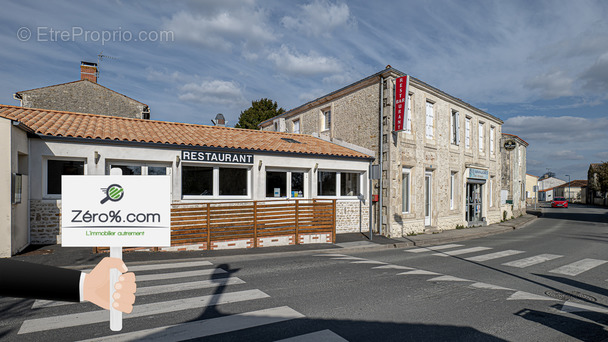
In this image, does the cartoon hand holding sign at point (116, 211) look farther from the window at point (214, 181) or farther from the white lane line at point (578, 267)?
the window at point (214, 181)

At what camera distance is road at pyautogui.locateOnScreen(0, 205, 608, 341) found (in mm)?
4438

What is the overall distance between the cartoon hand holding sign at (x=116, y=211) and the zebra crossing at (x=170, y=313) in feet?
8.24

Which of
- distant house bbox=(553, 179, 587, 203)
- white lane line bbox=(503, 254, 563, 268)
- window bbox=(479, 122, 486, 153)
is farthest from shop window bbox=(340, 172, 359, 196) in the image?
distant house bbox=(553, 179, 587, 203)

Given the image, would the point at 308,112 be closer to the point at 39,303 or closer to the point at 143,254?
the point at 143,254

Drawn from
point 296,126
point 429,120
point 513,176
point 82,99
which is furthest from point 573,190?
point 82,99

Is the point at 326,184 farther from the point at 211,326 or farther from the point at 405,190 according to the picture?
the point at 211,326

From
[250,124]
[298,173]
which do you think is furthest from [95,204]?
[250,124]

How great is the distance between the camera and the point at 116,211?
7.25ft

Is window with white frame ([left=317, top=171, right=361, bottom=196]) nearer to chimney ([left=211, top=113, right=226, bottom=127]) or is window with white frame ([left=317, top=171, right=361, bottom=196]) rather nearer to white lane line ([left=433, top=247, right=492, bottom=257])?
white lane line ([left=433, top=247, right=492, bottom=257])

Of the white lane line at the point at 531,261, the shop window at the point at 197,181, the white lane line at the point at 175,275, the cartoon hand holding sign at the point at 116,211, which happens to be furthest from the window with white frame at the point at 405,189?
the cartoon hand holding sign at the point at 116,211

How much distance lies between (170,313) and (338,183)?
10.8 m

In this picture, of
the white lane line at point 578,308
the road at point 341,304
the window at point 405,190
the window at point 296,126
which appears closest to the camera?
the road at point 341,304

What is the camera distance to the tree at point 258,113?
122ft

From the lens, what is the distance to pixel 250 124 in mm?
37344
